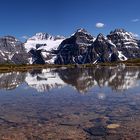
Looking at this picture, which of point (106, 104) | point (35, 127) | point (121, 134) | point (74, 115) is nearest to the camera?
point (121, 134)

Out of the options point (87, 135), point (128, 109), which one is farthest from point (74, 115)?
point (87, 135)

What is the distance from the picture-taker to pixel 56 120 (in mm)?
26312

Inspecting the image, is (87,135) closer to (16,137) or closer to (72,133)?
(72,133)

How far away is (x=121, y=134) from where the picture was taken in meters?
20.7

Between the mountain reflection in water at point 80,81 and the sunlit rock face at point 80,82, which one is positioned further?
the mountain reflection in water at point 80,81

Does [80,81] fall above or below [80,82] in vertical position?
above

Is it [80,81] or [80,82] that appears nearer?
[80,82]

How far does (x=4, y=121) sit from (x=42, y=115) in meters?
3.50

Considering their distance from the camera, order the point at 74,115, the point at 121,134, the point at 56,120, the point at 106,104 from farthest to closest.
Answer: the point at 106,104
the point at 74,115
the point at 56,120
the point at 121,134

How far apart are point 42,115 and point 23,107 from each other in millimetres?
6320

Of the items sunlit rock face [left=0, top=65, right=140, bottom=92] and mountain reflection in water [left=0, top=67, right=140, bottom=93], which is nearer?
sunlit rock face [left=0, top=65, right=140, bottom=92]

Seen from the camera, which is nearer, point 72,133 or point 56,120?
point 72,133

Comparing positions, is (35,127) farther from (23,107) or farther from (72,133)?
(23,107)

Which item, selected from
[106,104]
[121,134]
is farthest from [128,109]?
[121,134]
